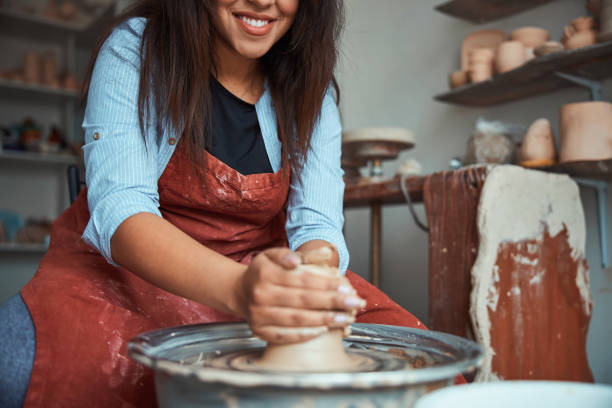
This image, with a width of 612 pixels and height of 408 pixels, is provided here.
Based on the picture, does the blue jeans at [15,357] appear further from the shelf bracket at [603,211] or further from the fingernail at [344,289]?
the shelf bracket at [603,211]

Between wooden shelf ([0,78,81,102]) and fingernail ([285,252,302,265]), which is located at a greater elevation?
wooden shelf ([0,78,81,102])

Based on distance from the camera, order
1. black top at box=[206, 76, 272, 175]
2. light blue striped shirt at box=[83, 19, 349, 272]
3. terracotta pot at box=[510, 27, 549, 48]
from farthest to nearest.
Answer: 1. terracotta pot at box=[510, 27, 549, 48]
2. black top at box=[206, 76, 272, 175]
3. light blue striped shirt at box=[83, 19, 349, 272]

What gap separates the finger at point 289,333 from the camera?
0.59 metres

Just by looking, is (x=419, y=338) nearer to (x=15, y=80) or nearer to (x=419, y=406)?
(x=419, y=406)

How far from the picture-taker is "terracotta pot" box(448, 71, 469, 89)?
6.77ft

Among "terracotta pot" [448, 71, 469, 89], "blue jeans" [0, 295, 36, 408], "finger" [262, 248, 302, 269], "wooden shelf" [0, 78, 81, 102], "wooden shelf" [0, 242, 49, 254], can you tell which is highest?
"wooden shelf" [0, 78, 81, 102]

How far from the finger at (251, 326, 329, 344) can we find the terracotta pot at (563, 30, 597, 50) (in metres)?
1.41

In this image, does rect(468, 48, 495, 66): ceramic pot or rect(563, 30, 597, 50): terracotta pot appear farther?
rect(468, 48, 495, 66): ceramic pot

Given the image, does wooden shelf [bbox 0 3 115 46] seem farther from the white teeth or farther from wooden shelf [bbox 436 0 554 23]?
the white teeth

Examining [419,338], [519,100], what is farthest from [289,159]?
[519,100]

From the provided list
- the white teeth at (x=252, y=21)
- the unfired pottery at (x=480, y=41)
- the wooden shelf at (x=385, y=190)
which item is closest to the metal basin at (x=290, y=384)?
the white teeth at (x=252, y=21)

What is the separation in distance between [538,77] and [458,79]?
1.03 ft

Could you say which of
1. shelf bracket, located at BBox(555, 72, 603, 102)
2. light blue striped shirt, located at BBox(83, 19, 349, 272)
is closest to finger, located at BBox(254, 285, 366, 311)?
light blue striped shirt, located at BBox(83, 19, 349, 272)

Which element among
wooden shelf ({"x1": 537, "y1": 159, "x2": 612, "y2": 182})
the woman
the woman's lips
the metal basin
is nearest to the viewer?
the metal basin
